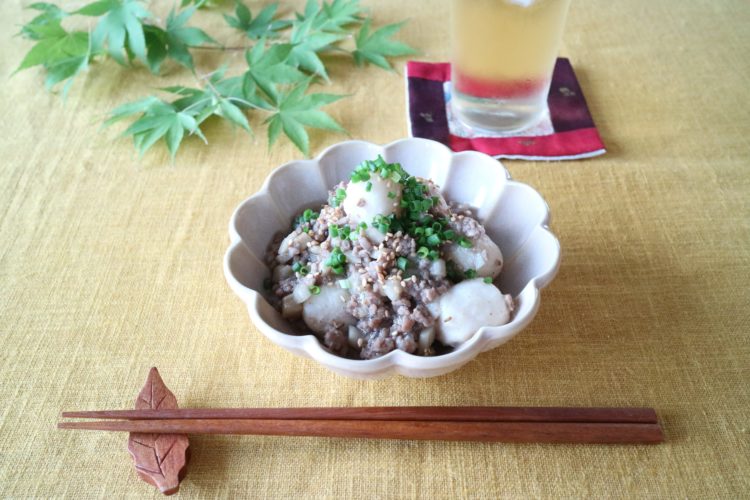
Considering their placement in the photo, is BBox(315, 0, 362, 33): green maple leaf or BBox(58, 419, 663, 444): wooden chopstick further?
BBox(315, 0, 362, 33): green maple leaf

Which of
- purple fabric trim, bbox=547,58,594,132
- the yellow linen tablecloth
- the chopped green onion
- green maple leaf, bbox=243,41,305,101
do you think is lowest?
the yellow linen tablecloth

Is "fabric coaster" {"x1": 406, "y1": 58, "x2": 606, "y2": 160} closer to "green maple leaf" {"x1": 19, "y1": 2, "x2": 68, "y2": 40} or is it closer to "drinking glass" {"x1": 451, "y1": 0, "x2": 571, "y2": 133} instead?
"drinking glass" {"x1": 451, "y1": 0, "x2": 571, "y2": 133}

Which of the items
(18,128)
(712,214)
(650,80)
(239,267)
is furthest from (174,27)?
(712,214)

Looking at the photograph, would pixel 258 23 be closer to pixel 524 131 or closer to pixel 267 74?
pixel 267 74

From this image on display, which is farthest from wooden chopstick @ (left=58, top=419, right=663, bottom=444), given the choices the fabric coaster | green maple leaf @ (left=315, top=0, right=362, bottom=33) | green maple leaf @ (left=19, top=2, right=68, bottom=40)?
green maple leaf @ (left=19, top=2, right=68, bottom=40)

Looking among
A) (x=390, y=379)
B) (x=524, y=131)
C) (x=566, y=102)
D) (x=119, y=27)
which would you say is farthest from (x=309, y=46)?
(x=390, y=379)

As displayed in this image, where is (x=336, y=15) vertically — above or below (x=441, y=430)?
above

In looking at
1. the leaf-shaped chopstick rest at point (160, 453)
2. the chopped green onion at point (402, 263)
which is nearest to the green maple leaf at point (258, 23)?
the chopped green onion at point (402, 263)

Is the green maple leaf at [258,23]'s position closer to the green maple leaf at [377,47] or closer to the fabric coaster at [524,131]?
the green maple leaf at [377,47]
